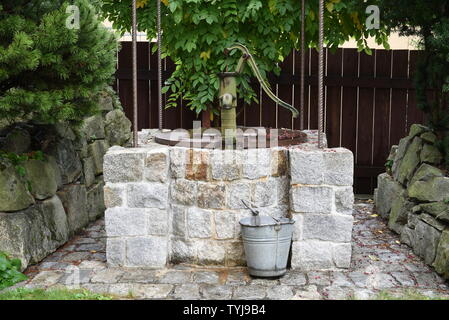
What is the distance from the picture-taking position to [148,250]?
15.5 feet

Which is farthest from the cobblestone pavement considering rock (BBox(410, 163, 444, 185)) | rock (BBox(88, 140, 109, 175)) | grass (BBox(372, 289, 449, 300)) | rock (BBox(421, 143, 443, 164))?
rock (BBox(88, 140, 109, 175))

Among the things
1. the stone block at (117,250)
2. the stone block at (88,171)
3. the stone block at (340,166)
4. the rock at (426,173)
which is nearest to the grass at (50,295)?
the stone block at (117,250)

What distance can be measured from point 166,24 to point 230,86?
1.95m

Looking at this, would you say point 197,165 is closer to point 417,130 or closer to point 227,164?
point 227,164

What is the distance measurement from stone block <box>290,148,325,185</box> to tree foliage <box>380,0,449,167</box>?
1.26 metres

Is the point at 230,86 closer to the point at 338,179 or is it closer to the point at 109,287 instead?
the point at 338,179

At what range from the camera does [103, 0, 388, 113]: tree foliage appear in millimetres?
6371

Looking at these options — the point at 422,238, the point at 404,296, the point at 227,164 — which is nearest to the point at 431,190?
the point at 422,238

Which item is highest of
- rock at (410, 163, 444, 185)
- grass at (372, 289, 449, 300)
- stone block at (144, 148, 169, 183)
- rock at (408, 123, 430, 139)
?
rock at (408, 123, 430, 139)

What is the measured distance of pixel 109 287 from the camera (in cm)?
429

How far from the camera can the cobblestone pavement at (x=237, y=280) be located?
419 centimetres

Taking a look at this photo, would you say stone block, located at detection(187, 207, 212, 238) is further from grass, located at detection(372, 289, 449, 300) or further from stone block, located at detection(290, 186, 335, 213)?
grass, located at detection(372, 289, 449, 300)

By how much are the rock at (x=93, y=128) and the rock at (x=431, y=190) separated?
3.23 meters

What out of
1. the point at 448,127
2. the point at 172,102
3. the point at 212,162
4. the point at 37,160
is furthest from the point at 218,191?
the point at 172,102
